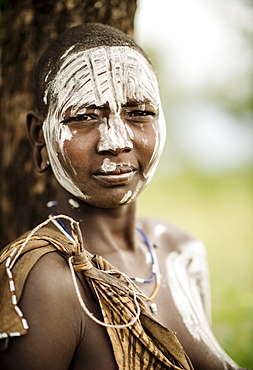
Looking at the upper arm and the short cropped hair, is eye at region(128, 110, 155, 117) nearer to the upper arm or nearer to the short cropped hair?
the short cropped hair

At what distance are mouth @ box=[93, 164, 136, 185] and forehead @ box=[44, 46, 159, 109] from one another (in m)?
0.27

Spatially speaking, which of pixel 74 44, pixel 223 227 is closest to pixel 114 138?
pixel 74 44

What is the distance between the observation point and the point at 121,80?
1921 millimetres

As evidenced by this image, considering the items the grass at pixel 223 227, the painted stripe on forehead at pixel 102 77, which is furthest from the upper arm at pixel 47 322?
the grass at pixel 223 227

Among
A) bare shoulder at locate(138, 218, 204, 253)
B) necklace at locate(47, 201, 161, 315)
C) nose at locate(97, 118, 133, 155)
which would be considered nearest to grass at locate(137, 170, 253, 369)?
bare shoulder at locate(138, 218, 204, 253)

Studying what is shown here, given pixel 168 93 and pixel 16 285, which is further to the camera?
pixel 168 93

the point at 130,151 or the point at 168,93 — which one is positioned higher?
the point at 168,93

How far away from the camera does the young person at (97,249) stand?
162cm

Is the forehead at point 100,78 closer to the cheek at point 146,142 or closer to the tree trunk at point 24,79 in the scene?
the cheek at point 146,142

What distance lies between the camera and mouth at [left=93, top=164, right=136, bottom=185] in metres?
1.91

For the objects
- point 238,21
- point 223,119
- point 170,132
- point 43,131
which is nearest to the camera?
point 43,131

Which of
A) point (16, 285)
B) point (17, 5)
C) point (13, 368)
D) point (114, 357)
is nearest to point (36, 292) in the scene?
point (16, 285)

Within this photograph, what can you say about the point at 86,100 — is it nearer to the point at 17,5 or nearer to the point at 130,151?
the point at 130,151

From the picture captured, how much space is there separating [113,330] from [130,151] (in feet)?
2.30
